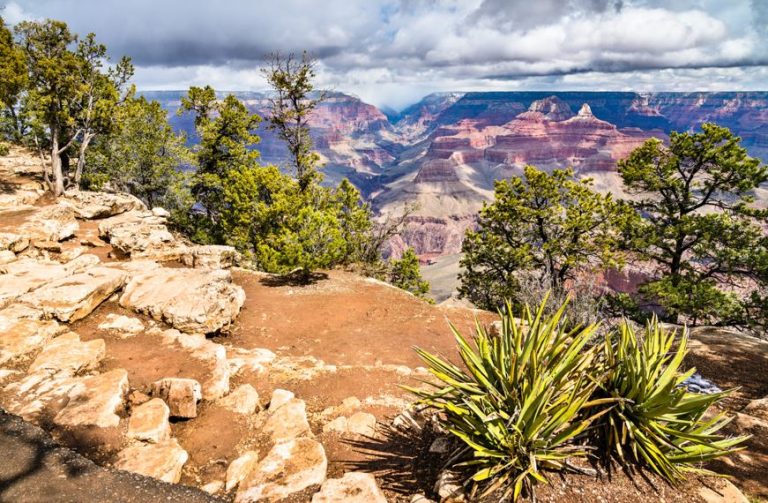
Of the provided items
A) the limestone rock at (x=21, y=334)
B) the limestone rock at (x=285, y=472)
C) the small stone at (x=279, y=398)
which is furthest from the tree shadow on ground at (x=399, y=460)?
the limestone rock at (x=21, y=334)

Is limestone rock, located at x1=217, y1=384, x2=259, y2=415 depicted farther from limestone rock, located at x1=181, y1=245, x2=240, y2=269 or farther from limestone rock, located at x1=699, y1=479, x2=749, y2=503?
limestone rock, located at x1=181, y1=245, x2=240, y2=269

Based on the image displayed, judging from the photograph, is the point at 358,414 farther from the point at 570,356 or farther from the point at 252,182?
the point at 252,182


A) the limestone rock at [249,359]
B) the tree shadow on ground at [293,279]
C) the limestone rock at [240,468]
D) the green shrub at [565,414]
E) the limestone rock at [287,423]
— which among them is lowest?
the tree shadow on ground at [293,279]

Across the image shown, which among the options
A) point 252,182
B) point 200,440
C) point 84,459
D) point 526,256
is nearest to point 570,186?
Result: point 526,256

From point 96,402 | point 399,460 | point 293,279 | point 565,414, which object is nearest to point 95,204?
point 293,279

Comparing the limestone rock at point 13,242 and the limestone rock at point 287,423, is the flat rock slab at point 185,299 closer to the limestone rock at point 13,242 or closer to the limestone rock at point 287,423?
the limestone rock at point 287,423

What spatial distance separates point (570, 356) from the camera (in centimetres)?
482

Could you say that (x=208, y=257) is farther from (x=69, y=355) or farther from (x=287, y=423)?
(x=287, y=423)

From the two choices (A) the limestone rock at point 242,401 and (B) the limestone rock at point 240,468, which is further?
(A) the limestone rock at point 242,401

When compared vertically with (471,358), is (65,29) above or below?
above

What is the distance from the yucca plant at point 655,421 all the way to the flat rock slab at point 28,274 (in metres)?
12.0

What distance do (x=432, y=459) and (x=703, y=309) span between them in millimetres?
18534

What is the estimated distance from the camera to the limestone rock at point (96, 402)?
5855mm

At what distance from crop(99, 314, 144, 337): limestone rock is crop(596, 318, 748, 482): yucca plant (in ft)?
31.8
